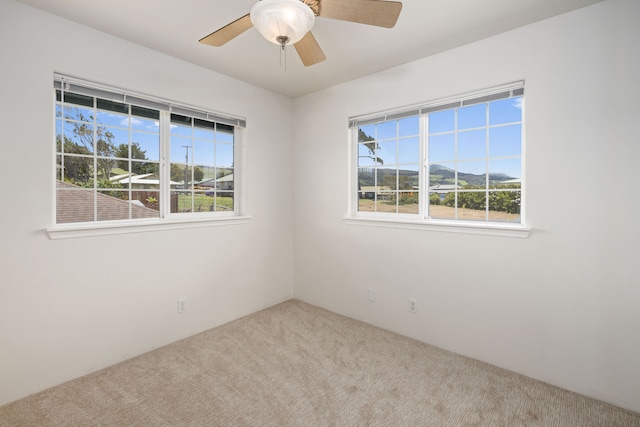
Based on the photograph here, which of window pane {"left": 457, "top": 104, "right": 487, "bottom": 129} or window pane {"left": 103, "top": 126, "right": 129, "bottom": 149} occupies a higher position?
window pane {"left": 457, "top": 104, "right": 487, "bottom": 129}

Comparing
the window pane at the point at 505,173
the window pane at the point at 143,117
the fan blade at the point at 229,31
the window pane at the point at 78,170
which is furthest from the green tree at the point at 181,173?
the window pane at the point at 505,173

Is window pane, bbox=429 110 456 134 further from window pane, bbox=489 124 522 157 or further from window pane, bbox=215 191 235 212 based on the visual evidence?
window pane, bbox=215 191 235 212

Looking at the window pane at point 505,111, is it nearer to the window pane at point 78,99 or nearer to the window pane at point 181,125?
the window pane at point 181,125

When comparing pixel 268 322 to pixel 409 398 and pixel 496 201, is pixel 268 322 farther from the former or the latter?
pixel 496 201

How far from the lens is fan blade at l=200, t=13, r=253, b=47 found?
64.9 inches

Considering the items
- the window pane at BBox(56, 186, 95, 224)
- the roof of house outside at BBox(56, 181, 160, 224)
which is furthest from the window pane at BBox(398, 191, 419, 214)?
the window pane at BBox(56, 186, 95, 224)

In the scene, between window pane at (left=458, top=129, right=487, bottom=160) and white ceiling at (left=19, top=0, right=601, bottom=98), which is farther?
window pane at (left=458, top=129, right=487, bottom=160)

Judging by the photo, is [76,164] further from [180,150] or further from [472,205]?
[472,205]

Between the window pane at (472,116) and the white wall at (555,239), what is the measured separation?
20cm

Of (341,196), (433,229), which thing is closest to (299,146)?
(341,196)

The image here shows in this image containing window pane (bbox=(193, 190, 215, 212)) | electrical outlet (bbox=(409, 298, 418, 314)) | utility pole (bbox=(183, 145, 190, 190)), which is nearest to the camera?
electrical outlet (bbox=(409, 298, 418, 314))

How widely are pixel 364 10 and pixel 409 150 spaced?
1652 mm

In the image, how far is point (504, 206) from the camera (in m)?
2.47

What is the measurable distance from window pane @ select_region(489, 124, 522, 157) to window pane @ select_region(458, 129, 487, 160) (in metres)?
0.05
